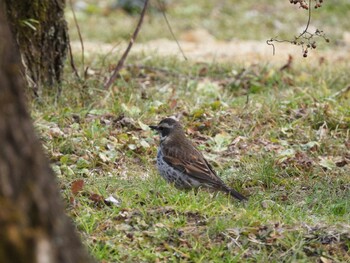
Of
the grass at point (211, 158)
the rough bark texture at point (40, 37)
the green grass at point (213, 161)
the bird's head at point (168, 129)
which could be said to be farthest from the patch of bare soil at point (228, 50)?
the bird's head at point (168, 129)

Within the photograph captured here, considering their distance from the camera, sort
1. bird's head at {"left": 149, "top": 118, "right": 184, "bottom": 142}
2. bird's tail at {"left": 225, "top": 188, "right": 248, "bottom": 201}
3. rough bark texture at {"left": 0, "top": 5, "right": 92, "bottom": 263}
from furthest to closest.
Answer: bird's head at {"left": 149, "top": 118, "right": 184, "bottom": 142} → bird's tail at {"left": 225, "top": 188, "right": 248, "bottom": 201} → rough bark texture at {"left": 0, "top": 5, "right": 92, "bottom": 263}

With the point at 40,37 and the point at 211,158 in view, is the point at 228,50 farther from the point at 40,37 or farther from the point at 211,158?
the point at 211,158

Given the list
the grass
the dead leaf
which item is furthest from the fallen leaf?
the dead leaf

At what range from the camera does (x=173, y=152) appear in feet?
24.9

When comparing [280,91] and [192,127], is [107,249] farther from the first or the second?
[280,91]

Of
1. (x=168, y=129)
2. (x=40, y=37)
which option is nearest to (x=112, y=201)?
(x=168, y=129)

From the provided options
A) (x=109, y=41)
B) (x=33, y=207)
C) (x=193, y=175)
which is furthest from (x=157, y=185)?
(x=109, y=41)

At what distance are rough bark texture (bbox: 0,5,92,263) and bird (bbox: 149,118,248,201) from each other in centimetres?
377

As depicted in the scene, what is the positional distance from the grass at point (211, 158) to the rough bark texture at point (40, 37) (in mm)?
269

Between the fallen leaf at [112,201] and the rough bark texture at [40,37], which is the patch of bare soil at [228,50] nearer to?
the rough bark texture at [40,37]

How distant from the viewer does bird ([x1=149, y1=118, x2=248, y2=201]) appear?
285 inches

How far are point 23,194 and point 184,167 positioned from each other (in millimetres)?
4220

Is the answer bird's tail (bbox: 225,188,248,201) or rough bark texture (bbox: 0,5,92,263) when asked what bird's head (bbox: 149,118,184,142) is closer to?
bird's tail (bbox: 225,188,248,201)

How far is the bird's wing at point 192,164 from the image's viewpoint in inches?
285
